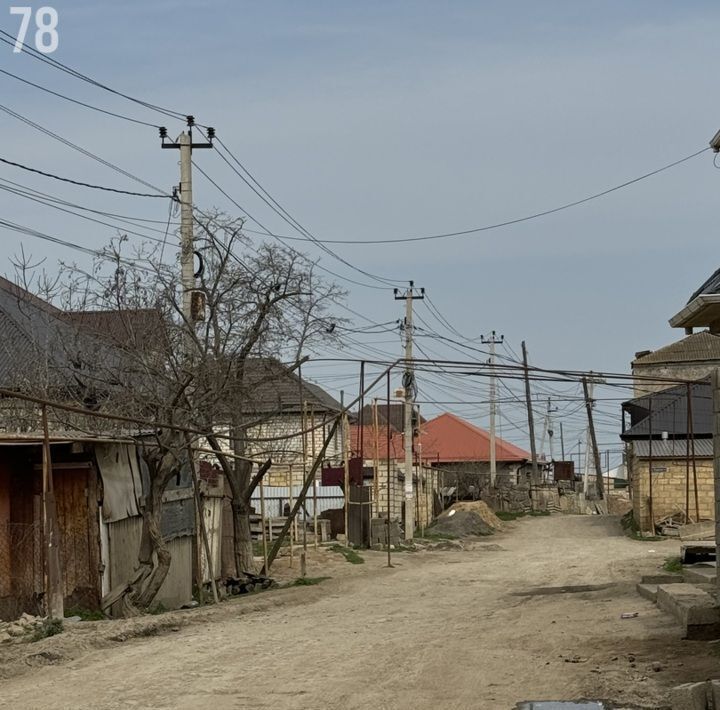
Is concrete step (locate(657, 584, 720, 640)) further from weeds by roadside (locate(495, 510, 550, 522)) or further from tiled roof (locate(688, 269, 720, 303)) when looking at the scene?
weeds by roadside (locate(495, 510, 550, 522))

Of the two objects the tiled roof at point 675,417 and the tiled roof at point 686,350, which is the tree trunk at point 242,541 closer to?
the tiled roof at point 675,417

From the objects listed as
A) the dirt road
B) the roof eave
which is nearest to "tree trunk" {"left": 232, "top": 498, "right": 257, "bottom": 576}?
the dirt road

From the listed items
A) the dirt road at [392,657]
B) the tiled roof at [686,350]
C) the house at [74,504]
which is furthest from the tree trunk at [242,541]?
the tiled roof at [686,350]

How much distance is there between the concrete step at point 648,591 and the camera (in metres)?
15.8

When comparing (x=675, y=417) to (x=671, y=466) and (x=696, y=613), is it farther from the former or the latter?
(x=696, y=613)

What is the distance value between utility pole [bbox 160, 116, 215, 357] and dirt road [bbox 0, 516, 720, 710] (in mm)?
5429

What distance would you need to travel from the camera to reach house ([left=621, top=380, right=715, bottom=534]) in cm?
4025

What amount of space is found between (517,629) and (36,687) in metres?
6.15

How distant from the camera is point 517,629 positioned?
14.0 m

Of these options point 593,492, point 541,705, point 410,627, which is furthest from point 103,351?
point 593,492

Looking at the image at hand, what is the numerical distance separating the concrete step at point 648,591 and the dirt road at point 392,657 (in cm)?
18

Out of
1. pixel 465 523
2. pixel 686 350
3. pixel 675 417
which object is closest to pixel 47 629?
pixel 465 523

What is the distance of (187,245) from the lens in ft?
71.1

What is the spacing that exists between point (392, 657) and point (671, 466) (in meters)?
31.3
